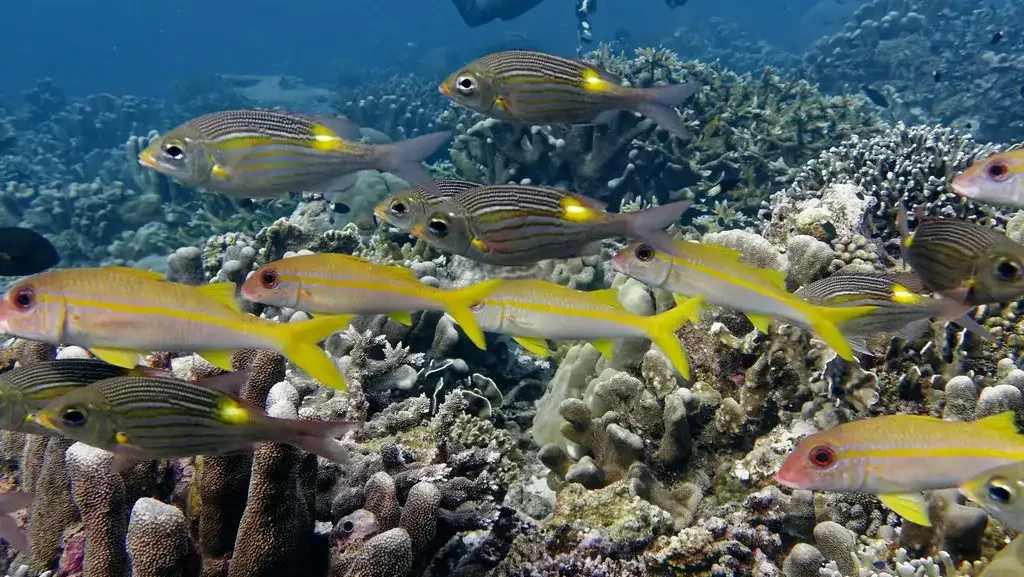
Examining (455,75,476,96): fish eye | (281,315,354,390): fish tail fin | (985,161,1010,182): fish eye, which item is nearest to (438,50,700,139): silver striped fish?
(455,75,476,96): fish eye

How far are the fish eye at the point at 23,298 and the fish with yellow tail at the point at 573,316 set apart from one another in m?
1.66

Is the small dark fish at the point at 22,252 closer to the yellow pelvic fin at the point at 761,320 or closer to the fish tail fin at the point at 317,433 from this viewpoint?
the fish tail fin at the point at 317,433

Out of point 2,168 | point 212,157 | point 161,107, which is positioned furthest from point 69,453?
point 161,107

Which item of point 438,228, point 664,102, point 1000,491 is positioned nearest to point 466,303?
point 438,228

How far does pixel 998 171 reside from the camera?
283 centimetres

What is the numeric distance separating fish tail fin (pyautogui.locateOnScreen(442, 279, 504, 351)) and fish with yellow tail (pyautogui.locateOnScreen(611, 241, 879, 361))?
67cm

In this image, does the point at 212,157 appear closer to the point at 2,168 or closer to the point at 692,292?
the point at 692,292

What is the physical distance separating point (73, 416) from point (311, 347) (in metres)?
0.74

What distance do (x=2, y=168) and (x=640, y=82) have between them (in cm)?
1845

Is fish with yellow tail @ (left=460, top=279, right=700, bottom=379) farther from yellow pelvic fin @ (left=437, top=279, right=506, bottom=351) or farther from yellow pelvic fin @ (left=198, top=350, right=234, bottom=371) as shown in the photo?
yellow pelvic fin @ (left=198, top=350, right=234, bottom=371)

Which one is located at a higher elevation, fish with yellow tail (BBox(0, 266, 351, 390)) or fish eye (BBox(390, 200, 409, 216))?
fish eye (BBox(390, 200, 409, 216))

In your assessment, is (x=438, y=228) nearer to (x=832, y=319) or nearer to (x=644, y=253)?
(x=644, y=253)

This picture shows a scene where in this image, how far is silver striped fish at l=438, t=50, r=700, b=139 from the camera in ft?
10.4

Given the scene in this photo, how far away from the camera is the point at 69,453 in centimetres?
264
